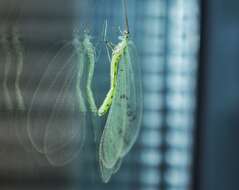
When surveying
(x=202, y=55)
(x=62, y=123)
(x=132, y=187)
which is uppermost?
(x=202, y=55)

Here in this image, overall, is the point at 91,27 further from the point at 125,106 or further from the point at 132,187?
the point at 132,187

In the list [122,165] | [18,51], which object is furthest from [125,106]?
[18,51]

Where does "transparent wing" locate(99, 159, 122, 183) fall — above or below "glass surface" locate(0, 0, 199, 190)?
below

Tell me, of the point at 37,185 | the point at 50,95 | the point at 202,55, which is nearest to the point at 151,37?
the point at 202,55

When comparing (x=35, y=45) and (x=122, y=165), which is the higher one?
(x=35, y=45)

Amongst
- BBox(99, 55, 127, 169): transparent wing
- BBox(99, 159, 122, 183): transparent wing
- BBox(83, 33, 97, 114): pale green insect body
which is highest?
BBox(83, 33, 97, 114): pale green insect body

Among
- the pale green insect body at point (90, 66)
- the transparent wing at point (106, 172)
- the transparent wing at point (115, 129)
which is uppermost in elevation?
the pale green insect body at point (90, 66)
